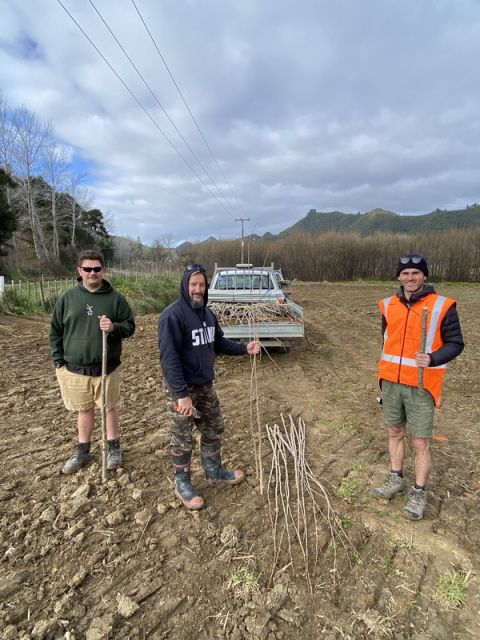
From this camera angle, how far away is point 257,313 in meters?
5.84

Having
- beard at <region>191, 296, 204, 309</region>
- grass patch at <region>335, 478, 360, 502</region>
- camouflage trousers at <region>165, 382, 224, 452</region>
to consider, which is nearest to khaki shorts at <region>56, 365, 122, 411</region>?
camouflage trousers at <region>165, 382, 224, 452</region>

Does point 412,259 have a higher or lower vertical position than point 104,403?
higher

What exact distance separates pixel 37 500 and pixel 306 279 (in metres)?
26.3

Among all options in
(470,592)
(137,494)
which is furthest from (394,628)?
(137,494)

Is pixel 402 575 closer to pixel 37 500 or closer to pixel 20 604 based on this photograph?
pixel 20 604

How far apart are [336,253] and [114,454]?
26.2 m

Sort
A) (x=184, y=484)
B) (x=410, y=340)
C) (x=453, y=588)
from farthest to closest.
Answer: (x=184, y=484) < (x=410, y=340) < (x=453, y=588)

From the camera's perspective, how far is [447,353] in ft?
7.55

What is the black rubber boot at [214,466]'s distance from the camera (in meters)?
2.82

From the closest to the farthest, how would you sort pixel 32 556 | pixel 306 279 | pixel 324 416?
pixel 32 556
pixel 324 416
pixel 306 279

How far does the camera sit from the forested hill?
8188 centimetres

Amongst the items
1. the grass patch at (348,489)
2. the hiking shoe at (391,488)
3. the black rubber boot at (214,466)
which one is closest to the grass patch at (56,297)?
the black rubber boot at (214,466)

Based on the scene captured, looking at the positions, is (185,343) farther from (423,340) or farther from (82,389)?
(423,340)

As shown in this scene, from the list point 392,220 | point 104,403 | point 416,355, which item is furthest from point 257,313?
point 392,220
